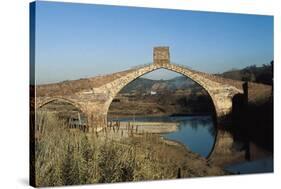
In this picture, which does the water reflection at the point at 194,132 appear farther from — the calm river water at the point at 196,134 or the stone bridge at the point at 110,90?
the stone bridge at the point at 110,90

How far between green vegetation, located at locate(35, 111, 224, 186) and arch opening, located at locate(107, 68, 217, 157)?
0.71 feet

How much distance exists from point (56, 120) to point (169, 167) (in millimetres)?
1654

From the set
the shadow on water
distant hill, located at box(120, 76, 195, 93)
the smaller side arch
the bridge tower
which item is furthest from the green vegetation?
the bridge tower

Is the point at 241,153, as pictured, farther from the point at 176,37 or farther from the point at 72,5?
the point at 72,5

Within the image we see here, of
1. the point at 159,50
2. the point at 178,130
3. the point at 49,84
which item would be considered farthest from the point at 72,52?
the point at 178,130

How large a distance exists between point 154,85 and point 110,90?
61 centimetres

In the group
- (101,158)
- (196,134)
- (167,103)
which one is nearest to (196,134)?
(196,134)

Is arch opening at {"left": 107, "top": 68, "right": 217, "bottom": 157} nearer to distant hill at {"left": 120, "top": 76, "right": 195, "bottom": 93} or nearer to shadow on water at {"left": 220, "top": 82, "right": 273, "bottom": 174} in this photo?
distant hill at {"left": 120, "top": 76, "right": 195, "bottom": 93}

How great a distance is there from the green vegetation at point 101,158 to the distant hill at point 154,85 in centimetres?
61

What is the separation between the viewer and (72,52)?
322 inches

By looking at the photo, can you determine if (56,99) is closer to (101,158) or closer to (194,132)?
(101,158)

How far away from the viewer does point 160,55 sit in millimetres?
8688

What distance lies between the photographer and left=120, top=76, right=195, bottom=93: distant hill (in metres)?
8.76

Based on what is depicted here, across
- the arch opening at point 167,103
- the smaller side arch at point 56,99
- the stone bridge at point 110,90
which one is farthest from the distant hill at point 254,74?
the smaller side arch at point 56,99
